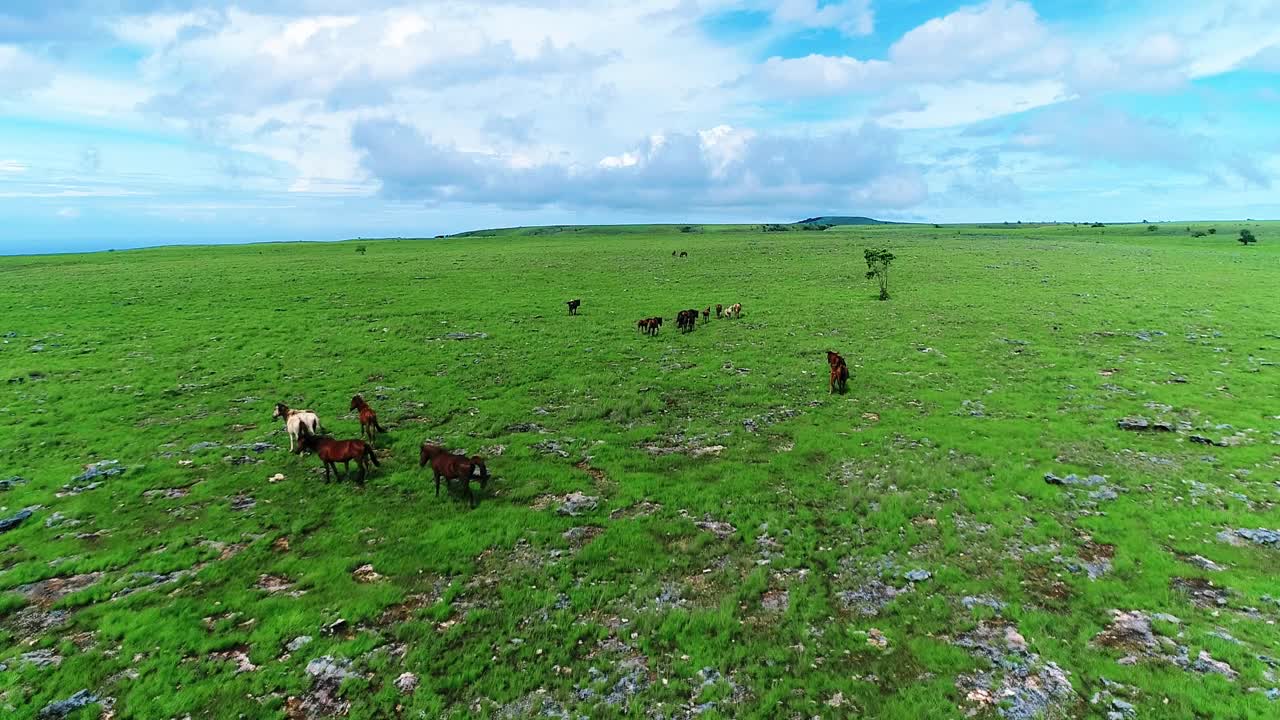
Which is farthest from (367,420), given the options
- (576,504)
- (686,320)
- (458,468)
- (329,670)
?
(686,320)

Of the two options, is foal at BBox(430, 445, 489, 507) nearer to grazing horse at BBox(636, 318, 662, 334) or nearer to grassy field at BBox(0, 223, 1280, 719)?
grassy field at BBox(0, 223, 1280, 719)

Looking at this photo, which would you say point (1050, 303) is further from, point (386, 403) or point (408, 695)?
point (408, 695)

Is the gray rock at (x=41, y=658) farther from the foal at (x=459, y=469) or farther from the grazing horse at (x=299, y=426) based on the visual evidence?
the grazing horse at (x=299, y=426)

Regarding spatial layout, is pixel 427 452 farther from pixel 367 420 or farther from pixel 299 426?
pixel 299 426

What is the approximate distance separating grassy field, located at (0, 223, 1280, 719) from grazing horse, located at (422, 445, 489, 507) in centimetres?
47

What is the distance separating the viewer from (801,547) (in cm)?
1271

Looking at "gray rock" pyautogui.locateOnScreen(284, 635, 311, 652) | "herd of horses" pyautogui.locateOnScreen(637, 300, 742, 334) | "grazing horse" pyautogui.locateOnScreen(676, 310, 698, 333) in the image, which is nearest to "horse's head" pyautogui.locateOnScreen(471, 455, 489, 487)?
"gray rock" pyautogui.locateOnScreen(284, 635, 311, 652)

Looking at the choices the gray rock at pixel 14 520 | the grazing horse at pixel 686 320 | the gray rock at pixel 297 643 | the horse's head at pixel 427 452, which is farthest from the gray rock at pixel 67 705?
the grazing horse at pixel 686 320

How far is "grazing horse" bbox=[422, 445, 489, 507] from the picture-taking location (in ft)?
48.4

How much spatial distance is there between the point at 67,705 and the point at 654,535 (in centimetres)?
1038

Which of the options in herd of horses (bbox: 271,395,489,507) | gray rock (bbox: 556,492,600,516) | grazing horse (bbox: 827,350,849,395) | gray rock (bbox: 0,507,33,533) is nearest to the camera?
gray rock (bbox: 0,507,33,533)

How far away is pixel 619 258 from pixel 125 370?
70.8 meters

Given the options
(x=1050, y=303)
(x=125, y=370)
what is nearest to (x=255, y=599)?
(x=125, y=370)

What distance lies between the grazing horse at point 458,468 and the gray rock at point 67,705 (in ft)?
23.9
